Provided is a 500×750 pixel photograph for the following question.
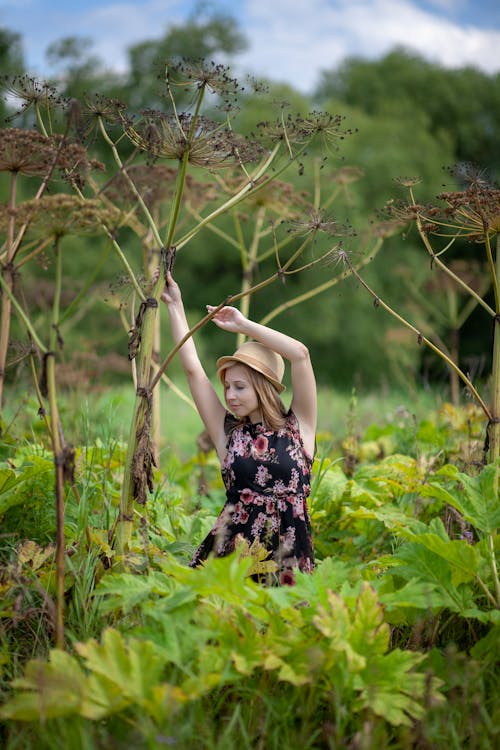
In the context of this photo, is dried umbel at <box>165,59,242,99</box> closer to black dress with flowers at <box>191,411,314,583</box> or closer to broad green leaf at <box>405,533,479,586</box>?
black dress with flowers at <box>191,411,314,583</box>

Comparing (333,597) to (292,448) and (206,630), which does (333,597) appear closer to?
(206,630)

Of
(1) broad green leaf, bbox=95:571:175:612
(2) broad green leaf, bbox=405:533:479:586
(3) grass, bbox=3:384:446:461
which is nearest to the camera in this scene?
(1) broad green leaf, bbox=95:571:175:612

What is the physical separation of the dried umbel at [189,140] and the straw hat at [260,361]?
2.68 feet

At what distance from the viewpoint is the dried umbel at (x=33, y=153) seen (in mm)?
2842

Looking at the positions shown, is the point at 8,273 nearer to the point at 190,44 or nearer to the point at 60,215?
the point at 60,215

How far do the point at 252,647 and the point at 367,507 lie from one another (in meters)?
2.00

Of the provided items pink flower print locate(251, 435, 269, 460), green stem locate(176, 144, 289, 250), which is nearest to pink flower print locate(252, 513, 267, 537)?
pink flower print locate(251, 435, 269, 460)

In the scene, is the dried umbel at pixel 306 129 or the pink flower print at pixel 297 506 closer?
the dried umbel at pixel 306 129

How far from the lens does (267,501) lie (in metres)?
3.35

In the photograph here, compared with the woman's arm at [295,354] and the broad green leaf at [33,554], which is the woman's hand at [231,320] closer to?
the woman's arm at [295,354]

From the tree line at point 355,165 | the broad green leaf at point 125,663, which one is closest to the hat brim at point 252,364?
the broad green leaf at point 125,663

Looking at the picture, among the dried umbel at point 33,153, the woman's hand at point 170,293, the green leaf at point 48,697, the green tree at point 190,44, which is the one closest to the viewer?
the green leaf at point 48,697

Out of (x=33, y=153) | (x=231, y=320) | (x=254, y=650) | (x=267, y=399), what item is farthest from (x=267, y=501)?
(x=33, y=153)

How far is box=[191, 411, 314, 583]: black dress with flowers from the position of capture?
10.9ft
